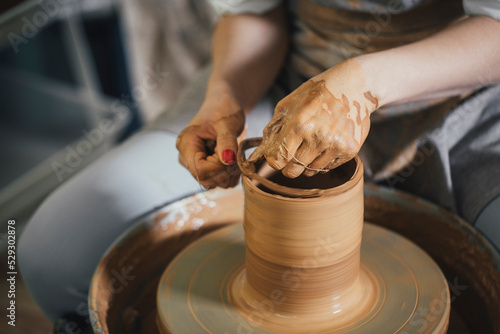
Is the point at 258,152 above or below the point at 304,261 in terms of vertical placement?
above

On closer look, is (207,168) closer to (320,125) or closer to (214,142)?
(214,142)

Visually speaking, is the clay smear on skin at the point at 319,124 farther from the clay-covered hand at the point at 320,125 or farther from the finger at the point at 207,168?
the finger at the point at 207,168

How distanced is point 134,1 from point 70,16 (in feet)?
1.29

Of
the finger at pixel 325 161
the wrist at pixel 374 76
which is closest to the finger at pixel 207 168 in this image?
the finger at pixel 325 161

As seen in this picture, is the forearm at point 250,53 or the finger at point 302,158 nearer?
the finger at point 302,158

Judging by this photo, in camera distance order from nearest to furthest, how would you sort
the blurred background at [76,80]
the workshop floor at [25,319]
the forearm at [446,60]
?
1. the forearm at [446,60]
2. the workshop floor at [25,319]
3. the blurred background at [76,80]

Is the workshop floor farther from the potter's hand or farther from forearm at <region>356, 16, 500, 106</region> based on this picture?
forearm at <region>356, 16, 500, 106</region>

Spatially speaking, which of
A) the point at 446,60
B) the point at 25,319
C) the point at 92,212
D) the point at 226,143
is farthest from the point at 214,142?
the point at 25,319

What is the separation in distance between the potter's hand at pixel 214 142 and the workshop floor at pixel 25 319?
3.79 feet

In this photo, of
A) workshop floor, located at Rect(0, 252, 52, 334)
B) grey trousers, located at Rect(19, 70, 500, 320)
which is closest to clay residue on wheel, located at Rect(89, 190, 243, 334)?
grey trousers, located at Rect(19, 70, 500, 320)

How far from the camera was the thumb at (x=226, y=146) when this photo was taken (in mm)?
1053

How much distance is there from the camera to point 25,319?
1.96 m

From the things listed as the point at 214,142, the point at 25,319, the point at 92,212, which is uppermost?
the point at 214,142

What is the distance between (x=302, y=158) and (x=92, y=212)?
620mm
